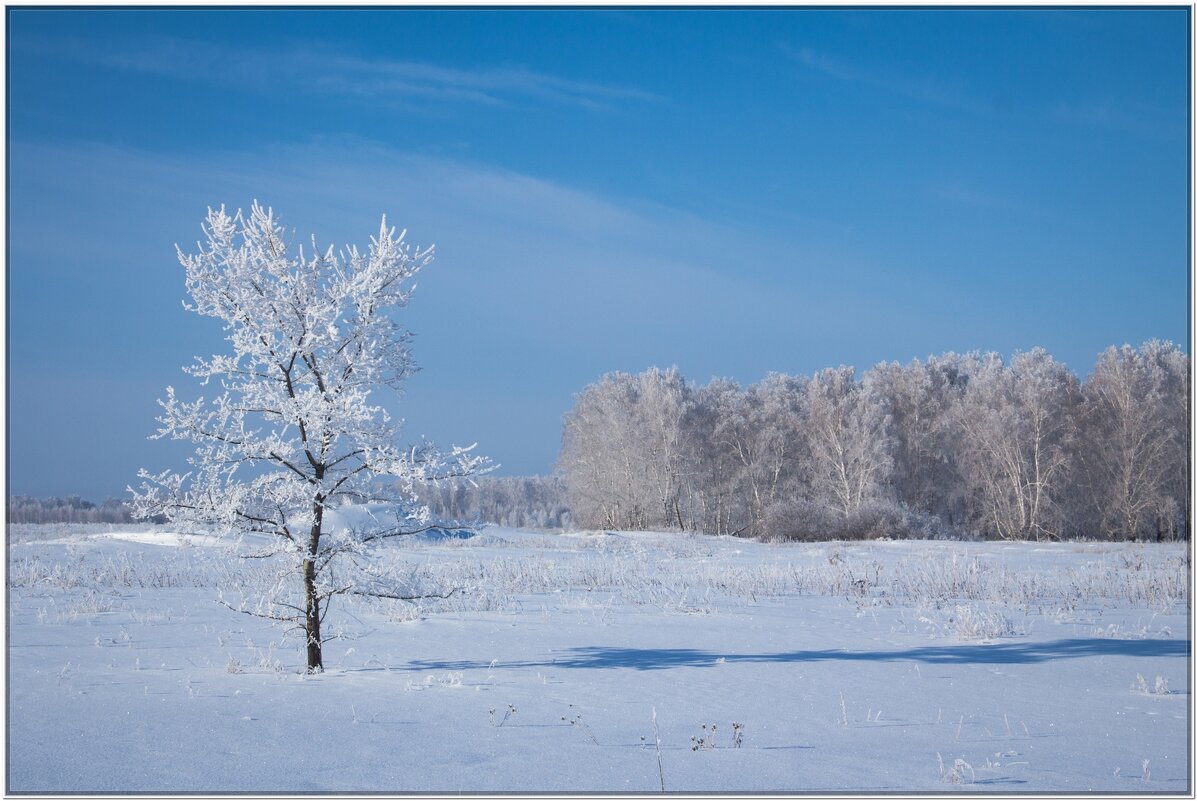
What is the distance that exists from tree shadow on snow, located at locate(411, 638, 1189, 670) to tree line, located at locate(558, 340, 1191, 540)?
93.8 feet

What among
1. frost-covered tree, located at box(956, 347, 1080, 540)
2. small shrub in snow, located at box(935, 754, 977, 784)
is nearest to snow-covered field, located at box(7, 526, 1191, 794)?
small shrub in snow, located at box(935, 754, 977, 784)

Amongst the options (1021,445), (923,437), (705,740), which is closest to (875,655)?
(705,740)

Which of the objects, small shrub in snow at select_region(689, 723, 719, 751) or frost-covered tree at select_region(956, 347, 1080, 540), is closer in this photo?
small shrub in snow at select_region(689, 723, 719, 751)

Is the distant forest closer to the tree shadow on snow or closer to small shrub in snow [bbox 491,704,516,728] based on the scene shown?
the tree shadow on snow

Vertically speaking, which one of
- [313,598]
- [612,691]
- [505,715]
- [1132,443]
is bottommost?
[612,691]

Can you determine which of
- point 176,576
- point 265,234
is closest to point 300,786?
point 265,234

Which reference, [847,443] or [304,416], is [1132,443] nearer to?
[847,443]

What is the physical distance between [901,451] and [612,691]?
4756cm

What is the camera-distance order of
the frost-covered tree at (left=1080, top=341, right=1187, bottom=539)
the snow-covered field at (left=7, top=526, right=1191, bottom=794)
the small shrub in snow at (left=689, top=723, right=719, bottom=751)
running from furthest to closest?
the frost-covered tree at (left=1080, top=341, right=1187, bottom=539) < the small shrub in snow at (left=689, top=723, right=719, bottom=751) < the snow-covered field at (left=7, top=526, right=1191, bottom=794)

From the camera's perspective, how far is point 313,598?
345 inches

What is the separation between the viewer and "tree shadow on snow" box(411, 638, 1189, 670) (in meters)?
9.57

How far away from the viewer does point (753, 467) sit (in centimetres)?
5434

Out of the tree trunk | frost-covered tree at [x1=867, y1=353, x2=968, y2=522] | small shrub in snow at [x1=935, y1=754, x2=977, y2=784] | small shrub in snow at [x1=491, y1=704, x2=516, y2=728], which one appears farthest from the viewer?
frost-covered tree at [x1=867, y1=353, x2=968, y2=522]

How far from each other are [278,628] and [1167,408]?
163 ft
